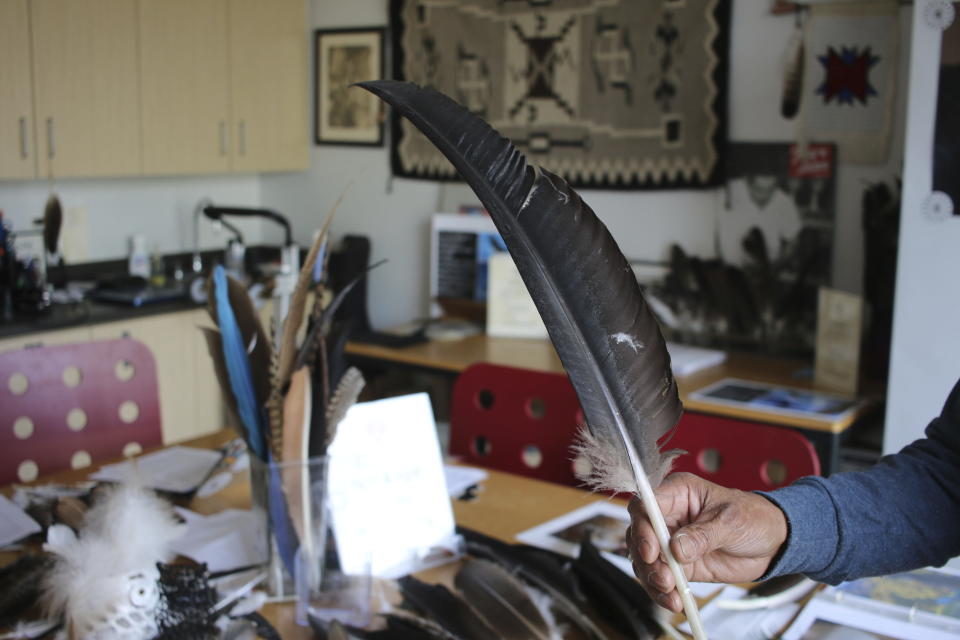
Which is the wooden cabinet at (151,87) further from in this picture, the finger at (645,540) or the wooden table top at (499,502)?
the finger at (645,540)

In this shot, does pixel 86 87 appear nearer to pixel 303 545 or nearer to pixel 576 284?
pixel 303 545

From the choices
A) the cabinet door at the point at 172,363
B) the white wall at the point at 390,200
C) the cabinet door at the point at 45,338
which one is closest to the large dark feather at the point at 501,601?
the white wall at the point at 390,200

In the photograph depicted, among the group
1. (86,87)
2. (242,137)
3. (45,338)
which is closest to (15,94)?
(86,87)

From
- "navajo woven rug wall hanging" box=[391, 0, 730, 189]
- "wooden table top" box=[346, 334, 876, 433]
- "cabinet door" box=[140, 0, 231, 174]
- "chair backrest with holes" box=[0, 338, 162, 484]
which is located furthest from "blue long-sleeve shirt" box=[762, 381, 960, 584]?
"cabinet door" box=[140, 0, 231, 174]

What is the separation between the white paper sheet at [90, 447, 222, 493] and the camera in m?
1.88

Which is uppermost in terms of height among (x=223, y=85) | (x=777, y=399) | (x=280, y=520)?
(x=223, y=85)

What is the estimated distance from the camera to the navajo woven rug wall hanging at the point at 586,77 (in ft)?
11.3

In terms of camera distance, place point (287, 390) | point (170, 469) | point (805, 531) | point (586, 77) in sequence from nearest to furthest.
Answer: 1. point (805, 531)
2. point (287, 390)
3. point (170, 469)
4. point (586, 77)

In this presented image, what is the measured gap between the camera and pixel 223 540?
5.25ft

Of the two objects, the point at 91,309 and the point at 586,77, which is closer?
the point at 91,309

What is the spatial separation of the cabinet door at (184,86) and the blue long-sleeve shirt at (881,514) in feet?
10.8

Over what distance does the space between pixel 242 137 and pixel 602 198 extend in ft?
5.20

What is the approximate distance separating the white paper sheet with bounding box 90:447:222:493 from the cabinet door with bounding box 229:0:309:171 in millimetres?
2340

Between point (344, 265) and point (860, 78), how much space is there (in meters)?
2.24
